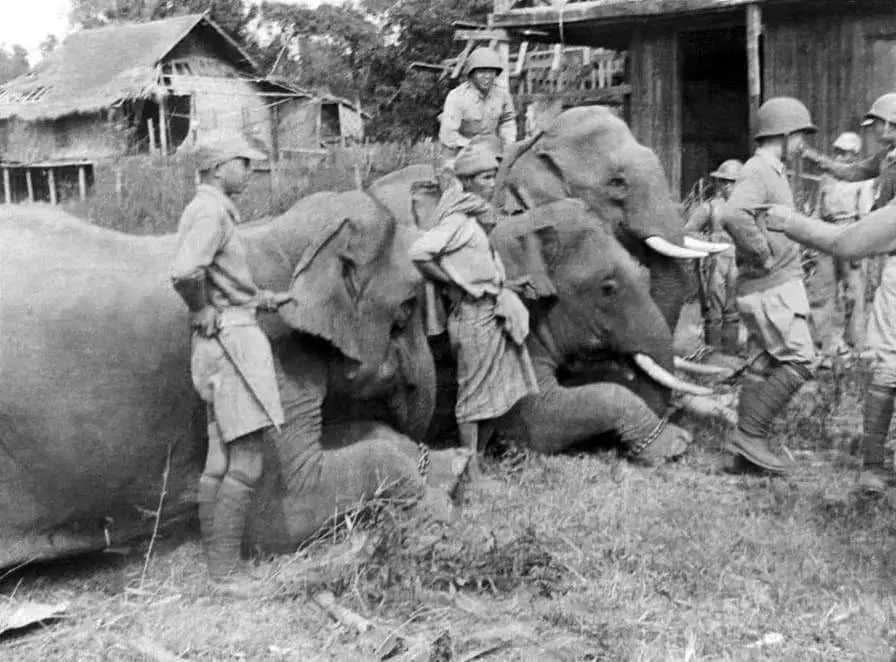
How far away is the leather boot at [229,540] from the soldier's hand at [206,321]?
614 millimetres

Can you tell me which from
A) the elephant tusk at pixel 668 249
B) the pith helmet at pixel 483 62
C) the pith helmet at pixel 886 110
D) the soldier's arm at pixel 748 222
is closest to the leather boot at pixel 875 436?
the soldier's arm at pixel 748 222

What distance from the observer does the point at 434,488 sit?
6125 millimetres

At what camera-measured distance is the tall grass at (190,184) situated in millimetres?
18156

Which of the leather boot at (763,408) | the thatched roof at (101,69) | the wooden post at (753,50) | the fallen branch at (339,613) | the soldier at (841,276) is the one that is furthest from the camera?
the thatched roof at (101,69)

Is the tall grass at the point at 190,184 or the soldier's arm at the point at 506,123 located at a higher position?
the soldier's arm at the point at 506,123

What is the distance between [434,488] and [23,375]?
2096 mm

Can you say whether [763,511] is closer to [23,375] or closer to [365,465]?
[365,465]

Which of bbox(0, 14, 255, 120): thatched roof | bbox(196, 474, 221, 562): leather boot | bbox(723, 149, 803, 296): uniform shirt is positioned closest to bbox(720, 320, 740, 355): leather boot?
bbox(723, 149, 803, 296): uniform shirt

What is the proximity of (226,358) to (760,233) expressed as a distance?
10.5ft

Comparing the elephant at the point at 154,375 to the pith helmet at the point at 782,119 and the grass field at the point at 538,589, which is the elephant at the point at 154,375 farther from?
the pith helmet at the point at 782,119

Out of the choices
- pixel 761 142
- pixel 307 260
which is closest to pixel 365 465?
pixel 307 260

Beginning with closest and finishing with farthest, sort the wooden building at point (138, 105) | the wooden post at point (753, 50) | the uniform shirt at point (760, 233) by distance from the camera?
the uniform shirt at point (760, 233) → the wooden post at point (753, 50) → the wooden building at point (138, 105)

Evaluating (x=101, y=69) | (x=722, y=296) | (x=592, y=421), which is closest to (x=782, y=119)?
(x=592, y=421)

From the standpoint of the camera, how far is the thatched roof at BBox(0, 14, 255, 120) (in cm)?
3281
